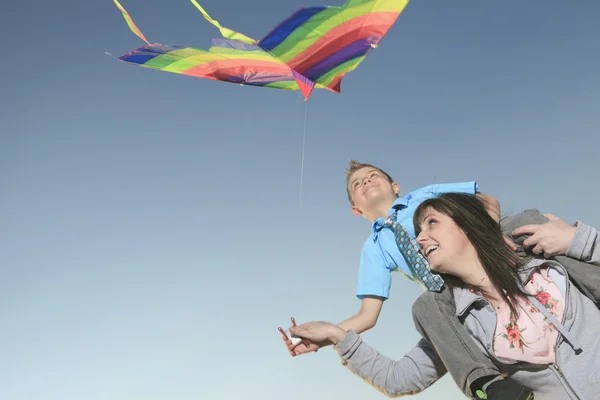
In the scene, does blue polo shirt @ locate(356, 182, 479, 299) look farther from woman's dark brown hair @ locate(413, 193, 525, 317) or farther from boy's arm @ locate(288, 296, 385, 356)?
woman's dark brown hair @ locate(413, 193, 525, 317)

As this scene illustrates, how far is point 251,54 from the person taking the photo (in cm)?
358

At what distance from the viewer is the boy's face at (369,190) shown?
13.6ft

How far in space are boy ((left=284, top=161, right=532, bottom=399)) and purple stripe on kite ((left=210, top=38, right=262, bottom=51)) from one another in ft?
4.51

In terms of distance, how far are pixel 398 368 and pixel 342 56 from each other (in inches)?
75.6

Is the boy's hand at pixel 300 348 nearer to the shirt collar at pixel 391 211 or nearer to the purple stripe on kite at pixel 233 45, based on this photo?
the shirt collar at pixel 391 211

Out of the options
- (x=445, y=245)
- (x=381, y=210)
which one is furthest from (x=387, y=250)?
(x=445, y=245)

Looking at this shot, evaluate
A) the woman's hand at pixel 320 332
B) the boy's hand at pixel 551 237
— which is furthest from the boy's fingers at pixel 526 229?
the woman's hand at pixel 320 332

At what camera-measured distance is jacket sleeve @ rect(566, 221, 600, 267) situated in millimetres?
2207

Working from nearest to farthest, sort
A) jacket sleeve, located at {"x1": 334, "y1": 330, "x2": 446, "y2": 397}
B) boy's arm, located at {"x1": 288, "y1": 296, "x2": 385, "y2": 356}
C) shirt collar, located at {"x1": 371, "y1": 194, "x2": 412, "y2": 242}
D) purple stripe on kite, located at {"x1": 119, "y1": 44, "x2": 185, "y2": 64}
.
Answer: jacket sleeve, located at {"x1": 334, "y1": 330, "x2": 446, "y2": 397} < boy's arm, located at {"x1": 288, "y1": 296, "x2": 385, "y2": 356} < purple stripe on kite, located at {"x1": 119, "y1": 44, "x2": 185, "y2": 64} < shirt collar, located at {"x1": 371, "y1": 194, "x2": 412, "y2": 242}

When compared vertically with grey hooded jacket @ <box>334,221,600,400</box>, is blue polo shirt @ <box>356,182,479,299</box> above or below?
above

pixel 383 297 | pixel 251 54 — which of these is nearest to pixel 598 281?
pixel 383 297

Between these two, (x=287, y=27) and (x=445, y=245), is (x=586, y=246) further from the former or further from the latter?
(x=287, y=27)

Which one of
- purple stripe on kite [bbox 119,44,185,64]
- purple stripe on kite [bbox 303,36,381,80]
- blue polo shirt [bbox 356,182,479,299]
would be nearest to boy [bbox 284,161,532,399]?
blue polo shirt [bbox 356,182,479,299]

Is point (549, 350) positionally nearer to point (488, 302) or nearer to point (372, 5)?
point (488, 302)
